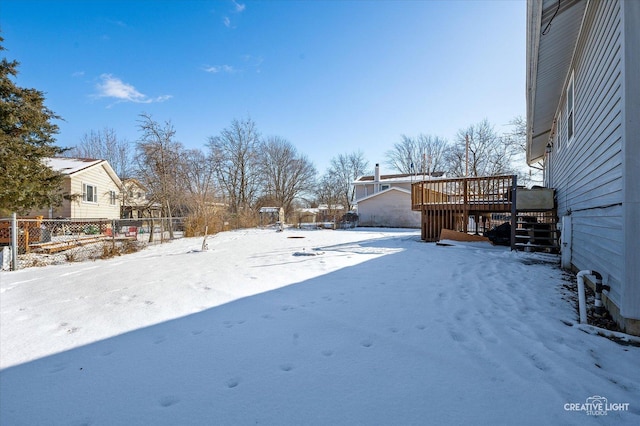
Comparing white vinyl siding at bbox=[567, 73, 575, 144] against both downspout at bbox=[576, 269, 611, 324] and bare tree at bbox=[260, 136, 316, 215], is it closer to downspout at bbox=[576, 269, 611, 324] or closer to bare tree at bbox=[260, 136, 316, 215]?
downspout at bbox=[576, 269, 611, 324]

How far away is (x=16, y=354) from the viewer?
7.76 ft

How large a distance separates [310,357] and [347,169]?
39.4m

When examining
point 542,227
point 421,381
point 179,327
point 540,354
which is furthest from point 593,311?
point 542,227

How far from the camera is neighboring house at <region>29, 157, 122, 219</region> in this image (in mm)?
15531

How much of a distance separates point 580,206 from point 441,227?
5783 millimetres

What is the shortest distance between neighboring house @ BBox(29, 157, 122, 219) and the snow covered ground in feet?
48.1

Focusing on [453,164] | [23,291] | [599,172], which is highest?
[453,164]

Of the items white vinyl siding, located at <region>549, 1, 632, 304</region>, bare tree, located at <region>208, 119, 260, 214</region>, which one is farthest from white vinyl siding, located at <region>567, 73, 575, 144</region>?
bare tree, located at <region>208, 119, 260, 214</region>

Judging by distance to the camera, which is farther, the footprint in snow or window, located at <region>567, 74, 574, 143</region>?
window, located at <region>567, 74, 574, 143</region>

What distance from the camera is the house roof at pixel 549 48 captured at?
3832 mm

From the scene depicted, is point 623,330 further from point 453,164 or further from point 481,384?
point 453,164

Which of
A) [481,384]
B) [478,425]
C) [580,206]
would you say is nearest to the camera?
[478,425]

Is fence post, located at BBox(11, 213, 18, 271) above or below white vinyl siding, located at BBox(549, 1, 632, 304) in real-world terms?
below

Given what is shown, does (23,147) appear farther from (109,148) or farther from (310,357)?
(109,148)
